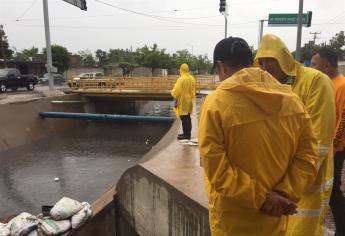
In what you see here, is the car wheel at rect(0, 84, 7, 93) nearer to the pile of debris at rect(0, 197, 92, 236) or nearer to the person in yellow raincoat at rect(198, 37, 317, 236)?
the pile of debris at rect(0, 197, 92, 236)

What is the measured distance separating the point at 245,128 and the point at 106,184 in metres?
7.83

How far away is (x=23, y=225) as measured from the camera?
16.0ft

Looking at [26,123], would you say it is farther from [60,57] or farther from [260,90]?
[60,57]

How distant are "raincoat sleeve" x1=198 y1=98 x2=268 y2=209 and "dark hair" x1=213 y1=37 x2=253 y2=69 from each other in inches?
10.2

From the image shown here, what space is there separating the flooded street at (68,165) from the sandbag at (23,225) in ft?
7.80

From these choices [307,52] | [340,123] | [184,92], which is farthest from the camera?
[307,52]

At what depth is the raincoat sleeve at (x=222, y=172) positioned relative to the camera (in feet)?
5.11

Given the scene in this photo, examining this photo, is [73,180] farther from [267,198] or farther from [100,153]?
[267,198]

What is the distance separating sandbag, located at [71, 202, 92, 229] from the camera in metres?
4.81

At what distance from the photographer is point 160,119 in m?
13.7

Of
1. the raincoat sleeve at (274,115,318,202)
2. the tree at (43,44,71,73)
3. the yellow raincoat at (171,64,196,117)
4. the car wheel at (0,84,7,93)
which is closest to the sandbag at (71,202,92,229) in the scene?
the yellow raincoat at (171,64,196,117)

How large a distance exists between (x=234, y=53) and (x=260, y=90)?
0.25 metres

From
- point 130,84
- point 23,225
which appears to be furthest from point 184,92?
point 130,84

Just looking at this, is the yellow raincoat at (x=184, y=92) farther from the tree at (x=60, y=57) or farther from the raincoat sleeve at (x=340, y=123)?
the tree at (x=60, y=57)
